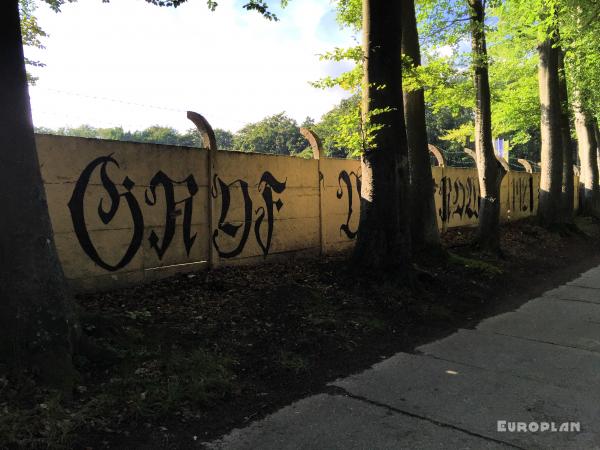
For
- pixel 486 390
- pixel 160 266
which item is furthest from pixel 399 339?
pixel 160 266

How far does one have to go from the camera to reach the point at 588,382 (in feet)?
13.9

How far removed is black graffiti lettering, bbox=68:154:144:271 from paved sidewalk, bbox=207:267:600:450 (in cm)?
347

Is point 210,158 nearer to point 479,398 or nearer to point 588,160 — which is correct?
point 479,398

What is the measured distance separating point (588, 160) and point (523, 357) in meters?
17.1

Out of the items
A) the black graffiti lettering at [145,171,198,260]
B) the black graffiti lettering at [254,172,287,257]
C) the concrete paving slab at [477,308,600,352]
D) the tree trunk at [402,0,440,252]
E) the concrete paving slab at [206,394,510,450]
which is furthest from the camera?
the tree trunk at [402,0,440,252]

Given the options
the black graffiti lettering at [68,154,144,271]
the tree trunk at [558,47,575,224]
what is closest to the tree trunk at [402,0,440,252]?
the black graffiti lettering at [68,154,144,271]

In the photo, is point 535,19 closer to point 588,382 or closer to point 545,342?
point 545,342

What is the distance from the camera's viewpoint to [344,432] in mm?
3318

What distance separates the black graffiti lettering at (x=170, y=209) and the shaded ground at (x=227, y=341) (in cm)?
55

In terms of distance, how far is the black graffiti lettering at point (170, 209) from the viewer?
6.66 metres

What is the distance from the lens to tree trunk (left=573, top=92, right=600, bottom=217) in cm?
1825

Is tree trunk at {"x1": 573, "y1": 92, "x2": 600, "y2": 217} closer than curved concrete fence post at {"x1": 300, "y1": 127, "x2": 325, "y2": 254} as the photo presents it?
No

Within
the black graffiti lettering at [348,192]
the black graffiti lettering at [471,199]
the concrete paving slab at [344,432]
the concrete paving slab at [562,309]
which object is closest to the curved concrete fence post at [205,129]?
the black graffiti lettering at [348,192]

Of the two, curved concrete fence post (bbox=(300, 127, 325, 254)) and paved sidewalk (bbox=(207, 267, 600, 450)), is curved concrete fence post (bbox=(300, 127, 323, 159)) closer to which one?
curved concrete fence post (bbox=(300, 127, 325, 254))
